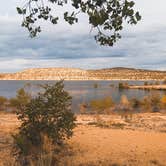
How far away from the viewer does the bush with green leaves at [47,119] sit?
44.0ft

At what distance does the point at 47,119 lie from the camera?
1363 centimetres

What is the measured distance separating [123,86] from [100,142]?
3392 inches

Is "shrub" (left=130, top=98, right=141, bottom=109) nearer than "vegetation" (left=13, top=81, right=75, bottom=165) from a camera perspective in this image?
No

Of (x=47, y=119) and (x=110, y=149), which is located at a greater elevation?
(x=47, y=119)

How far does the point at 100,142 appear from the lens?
1558cm

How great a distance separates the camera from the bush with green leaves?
44.0 ft

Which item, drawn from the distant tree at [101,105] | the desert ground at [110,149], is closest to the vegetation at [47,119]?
the desert ground at [110,149]

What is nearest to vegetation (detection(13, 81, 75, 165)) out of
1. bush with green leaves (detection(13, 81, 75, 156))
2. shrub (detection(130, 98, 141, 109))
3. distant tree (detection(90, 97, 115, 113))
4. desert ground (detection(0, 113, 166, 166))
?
bush with green leaves (detection(13, 81, 75, 156))

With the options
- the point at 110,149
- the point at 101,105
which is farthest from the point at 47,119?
the point at 101,105

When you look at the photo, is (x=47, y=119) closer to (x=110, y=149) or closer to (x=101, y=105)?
(x=110, y=149)

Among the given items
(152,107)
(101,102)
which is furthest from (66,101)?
(152,107)

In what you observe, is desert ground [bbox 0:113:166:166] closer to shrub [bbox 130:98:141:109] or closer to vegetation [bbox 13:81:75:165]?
vegetation [bbox 13:81:75:165]

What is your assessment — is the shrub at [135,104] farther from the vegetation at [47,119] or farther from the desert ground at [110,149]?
the vegetation at [47,119]

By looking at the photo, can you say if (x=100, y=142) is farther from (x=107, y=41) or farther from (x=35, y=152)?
(x=107, y=41)
